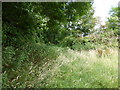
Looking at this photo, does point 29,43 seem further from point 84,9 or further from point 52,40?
point 52,40

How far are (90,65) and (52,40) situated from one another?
5.01 meters

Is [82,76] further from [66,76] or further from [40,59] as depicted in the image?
[40,59]

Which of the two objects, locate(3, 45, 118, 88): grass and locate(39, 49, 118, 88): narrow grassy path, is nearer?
locate(3, 45, 118, 88): grass

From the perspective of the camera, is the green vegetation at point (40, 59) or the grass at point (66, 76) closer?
the grass at point (66, 76)

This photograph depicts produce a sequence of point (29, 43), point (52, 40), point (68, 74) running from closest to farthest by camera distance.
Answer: point (68, 74)
point (29, 43)
point (52, 40)

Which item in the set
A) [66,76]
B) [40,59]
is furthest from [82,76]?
[40,59]

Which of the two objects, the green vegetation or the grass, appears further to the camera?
the green vegetation

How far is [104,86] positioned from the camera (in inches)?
91.4

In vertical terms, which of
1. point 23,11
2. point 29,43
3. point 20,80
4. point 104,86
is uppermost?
point 23,11

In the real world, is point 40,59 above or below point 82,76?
above

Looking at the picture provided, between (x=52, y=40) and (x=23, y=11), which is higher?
(x=23, y=11)

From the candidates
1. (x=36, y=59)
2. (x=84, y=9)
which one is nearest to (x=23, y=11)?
(x=36, y=59)

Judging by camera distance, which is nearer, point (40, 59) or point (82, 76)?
point (82, 76)

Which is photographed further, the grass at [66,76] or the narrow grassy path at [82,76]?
the narrow grassy path at [82,76]
